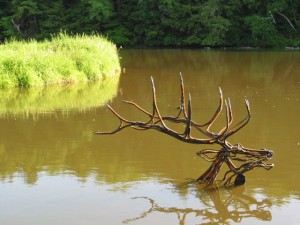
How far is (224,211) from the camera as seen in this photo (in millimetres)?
5348

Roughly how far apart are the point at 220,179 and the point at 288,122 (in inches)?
145

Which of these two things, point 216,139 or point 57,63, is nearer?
point 216,139

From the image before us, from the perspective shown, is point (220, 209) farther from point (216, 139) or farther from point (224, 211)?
point (216, 139)

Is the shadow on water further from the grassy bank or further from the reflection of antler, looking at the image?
the grassy bank

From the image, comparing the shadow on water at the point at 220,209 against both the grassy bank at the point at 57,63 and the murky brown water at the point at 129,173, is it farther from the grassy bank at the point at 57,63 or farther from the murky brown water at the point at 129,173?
the grassy bank at the point at 57,63

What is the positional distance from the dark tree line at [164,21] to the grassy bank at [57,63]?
16461 millimetres

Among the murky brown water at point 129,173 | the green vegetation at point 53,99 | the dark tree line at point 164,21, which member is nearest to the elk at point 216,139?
the murky brown water at point 129,173

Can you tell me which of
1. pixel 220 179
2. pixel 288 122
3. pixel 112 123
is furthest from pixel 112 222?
pixel 288 122

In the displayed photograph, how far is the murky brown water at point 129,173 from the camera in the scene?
5305 millimetres

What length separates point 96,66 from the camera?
16609mm

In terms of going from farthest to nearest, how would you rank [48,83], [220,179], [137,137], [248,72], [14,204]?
[248,72], [48,83], [137,137], [220,179], [14,204]

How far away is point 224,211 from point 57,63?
10.7 metres

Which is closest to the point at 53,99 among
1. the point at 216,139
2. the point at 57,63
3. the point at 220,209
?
the point at 57,63

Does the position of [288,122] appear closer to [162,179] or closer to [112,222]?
[162,179]
